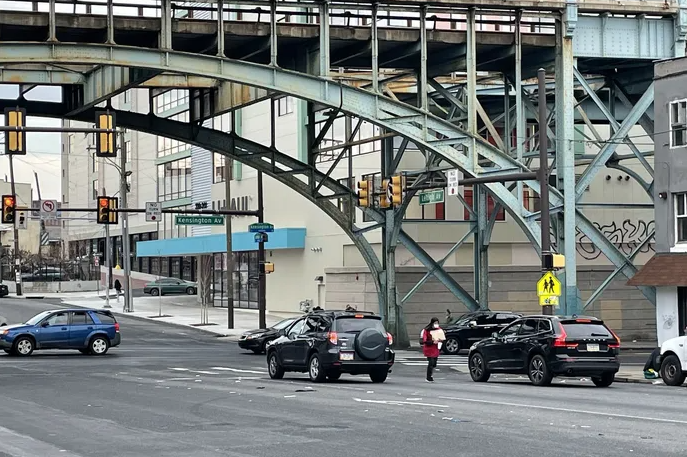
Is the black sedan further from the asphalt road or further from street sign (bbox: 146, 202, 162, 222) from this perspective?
street sign (bbox: 146, 202, 162, 222)

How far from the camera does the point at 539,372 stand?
25578mm

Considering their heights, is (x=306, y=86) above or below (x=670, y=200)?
above

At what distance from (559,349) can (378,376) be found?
4.37 m

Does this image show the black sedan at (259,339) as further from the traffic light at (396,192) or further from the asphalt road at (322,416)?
the asphalt road at (322,416)

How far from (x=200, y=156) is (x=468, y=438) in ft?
213

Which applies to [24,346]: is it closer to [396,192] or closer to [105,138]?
[105,138]

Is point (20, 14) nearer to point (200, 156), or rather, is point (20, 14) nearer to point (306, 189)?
point (306, 189)

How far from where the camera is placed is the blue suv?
127 feet

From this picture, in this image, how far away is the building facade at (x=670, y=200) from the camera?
36.2 metres

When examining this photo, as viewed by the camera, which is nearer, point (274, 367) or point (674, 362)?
point (674, 362)

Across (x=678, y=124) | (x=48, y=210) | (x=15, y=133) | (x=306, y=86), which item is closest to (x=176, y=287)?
(x=48, y=210)

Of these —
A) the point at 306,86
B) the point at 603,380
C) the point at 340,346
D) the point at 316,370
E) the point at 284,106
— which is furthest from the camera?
the point at 284,106

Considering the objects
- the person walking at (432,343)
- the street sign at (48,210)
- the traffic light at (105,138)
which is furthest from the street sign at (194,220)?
the person walking at (432,343)

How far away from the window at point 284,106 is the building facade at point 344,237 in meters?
0.09
